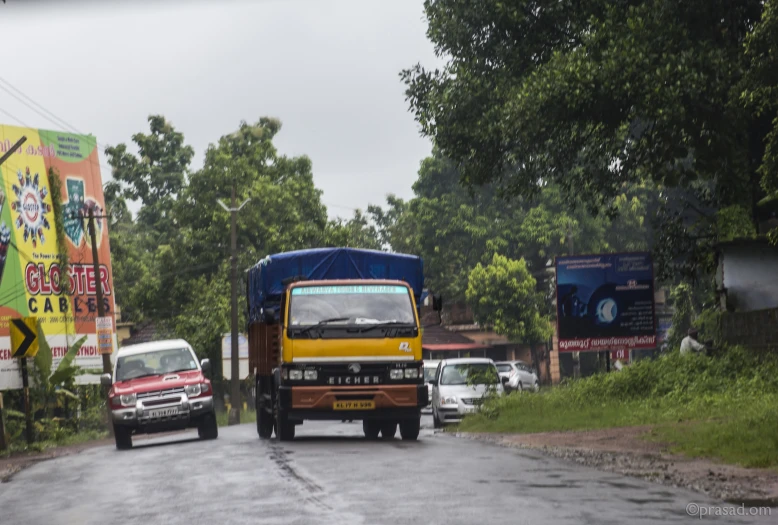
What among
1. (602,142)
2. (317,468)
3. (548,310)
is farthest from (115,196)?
(317,468)

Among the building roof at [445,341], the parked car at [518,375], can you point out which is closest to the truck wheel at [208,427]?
the parked car at [518,375]

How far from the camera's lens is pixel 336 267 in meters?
21.2

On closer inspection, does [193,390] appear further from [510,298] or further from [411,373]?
[510,298]

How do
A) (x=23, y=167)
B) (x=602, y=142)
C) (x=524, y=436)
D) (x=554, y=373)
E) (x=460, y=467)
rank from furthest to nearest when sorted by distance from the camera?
(x=554, y=373), (x=23, y=167), (x=602, y=142), (x=524, y=436), (x=460, y=467)

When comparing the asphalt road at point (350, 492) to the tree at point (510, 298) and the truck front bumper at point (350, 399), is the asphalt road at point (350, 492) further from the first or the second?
the tree at point (510, 298)

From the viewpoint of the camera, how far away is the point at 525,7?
82.9 feet

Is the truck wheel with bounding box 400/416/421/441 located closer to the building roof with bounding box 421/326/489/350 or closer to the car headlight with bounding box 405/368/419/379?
the car headlight with bounding box 405/368/419/379

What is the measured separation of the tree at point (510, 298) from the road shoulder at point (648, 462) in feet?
126

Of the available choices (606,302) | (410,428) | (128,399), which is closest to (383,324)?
(410,428)

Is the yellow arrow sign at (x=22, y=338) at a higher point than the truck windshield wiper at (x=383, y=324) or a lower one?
higher

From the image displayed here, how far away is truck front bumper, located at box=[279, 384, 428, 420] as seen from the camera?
61.6ft

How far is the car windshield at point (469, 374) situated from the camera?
30094 millimetres

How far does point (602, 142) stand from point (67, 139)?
2713 centimetres

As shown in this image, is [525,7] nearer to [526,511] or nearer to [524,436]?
[524,436]
